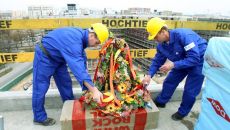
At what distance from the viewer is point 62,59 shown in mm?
2301

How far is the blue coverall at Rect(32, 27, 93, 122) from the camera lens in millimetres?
1985

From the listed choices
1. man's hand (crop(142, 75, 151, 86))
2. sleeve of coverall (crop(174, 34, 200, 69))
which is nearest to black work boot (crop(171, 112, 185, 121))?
man's hand (crop(142, 75, 151, 86))

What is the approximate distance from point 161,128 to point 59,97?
1.35 meters

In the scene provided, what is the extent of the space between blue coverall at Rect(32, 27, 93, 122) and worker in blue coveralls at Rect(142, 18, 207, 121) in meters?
0.80

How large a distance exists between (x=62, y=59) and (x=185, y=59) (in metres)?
1.33

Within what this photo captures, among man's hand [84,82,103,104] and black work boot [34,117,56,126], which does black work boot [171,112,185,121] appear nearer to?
man's hand [84,82,103,104]

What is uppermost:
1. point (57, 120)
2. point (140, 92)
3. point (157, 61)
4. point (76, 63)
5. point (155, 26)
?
point (155, 26)

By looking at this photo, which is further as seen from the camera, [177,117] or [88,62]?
[88,62]

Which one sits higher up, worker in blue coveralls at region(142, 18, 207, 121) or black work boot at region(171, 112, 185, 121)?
worker in blue coveralls at region(142, 18, 207, 121)

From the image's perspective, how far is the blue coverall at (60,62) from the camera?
6.51 feet

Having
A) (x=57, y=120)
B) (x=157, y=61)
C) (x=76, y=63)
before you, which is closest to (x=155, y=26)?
(x=157, y=61)

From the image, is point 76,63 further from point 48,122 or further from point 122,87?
point 48,122

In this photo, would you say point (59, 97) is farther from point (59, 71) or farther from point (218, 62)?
point (218, 62)

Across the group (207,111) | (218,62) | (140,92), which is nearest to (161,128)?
(140,92)
